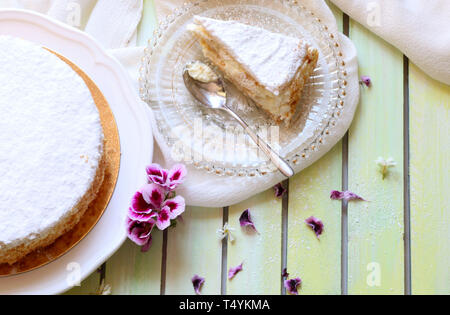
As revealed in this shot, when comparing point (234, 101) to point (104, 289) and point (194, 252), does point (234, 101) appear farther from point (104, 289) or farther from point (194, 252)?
point (104, 289)

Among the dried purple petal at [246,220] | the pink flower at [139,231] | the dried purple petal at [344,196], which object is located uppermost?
the dried purple petal at [344,196]

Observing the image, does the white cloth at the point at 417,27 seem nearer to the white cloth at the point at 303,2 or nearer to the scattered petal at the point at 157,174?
the white cloth at the point at 303,2

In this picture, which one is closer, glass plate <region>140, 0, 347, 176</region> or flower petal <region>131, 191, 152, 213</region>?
flower petal <region>131, 191, 152, 213</region>

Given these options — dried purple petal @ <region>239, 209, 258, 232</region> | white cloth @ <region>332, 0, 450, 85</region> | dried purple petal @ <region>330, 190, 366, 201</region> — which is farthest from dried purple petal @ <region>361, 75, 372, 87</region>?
dried purple petal @ <region>239, 209, 258, 232</region>

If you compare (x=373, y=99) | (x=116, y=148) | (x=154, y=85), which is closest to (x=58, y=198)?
(x=116, y=148)

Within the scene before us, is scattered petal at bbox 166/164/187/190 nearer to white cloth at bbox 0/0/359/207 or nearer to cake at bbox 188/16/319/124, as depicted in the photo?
white cloth at bbox 0/0/359/207

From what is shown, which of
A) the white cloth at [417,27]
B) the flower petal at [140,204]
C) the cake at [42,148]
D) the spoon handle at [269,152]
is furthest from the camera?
the white cloth at [417,27]

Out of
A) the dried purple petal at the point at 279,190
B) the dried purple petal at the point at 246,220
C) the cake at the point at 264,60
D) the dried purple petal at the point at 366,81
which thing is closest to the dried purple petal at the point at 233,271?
the dried purple petal at the point at 246,220
